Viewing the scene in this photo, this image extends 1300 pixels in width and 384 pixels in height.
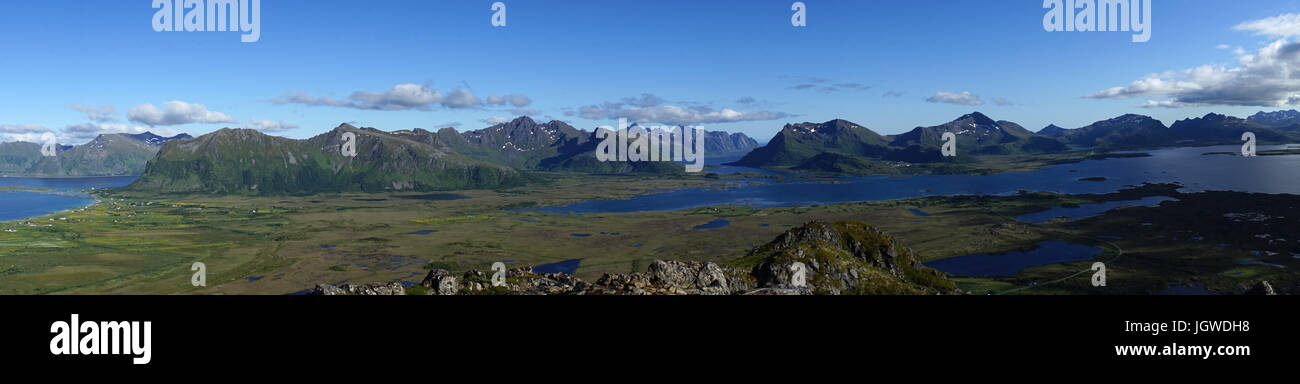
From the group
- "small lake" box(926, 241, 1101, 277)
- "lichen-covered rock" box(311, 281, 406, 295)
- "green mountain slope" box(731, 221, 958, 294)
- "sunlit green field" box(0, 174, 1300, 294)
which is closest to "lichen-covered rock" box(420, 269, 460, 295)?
"lichen-covered rock" box(311, 281, 406, 295)

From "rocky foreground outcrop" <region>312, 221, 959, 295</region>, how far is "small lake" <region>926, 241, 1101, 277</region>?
42.0 m

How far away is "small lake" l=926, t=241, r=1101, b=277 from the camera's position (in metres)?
132

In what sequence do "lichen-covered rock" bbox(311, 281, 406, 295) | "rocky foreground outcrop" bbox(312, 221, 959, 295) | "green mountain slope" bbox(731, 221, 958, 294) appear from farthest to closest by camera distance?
"green mountain slope" bbox(731, 221, 958, 294)
"lichen-covered rock" bbox(311, 281, 406, 295)
"rocky foreground outcrop" bbox(312, 221, 959, 295)

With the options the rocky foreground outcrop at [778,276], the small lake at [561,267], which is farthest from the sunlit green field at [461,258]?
the rocky foreground outcrop at [778,276]

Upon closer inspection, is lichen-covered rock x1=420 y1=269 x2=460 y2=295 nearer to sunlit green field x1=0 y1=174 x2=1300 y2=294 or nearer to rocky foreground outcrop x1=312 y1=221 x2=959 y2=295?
rocky foreground outcrop x1=312 y1=221 x2=959 y2=295

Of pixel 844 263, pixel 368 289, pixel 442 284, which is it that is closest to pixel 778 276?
pixel 844 263

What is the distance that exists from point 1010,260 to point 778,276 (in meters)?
98.8

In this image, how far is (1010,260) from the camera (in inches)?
5571

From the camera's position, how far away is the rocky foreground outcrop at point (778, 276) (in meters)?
54.8

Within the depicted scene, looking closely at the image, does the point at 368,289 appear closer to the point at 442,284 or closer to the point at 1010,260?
the point at 442,284

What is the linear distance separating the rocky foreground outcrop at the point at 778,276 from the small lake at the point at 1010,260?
42.0m

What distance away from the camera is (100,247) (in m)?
182
